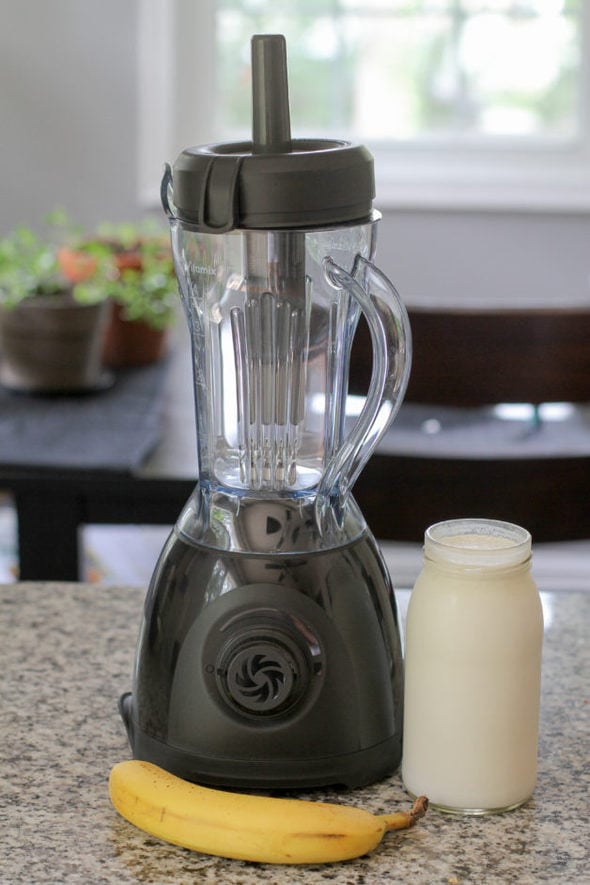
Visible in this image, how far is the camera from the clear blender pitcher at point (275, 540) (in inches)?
26.0

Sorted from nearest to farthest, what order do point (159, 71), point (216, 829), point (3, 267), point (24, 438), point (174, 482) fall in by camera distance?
point (216, 829)
point (174, 482)
point (24, 438)
point (3, 267)
point (159, 71)

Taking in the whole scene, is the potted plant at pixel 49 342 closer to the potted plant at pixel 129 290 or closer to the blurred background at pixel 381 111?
the potted plant at pixel 129 290

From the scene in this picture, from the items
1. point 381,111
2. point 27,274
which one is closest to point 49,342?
point 27,274

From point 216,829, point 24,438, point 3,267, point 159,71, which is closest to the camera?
point 216,829

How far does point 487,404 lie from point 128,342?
64cm

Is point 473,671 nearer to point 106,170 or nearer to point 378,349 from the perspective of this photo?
point 378,349

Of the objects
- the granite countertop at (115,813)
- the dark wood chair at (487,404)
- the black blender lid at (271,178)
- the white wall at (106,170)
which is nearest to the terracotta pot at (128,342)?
the dark wood chair at (487,404)

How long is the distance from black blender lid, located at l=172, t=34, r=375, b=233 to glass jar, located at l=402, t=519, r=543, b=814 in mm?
180

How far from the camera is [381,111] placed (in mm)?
3326

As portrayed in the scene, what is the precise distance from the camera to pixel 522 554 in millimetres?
663

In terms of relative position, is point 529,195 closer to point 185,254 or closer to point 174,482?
point 174,482

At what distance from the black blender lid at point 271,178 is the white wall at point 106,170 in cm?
246

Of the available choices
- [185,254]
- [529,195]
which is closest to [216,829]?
[185,254]

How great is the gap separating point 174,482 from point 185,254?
78 cm
